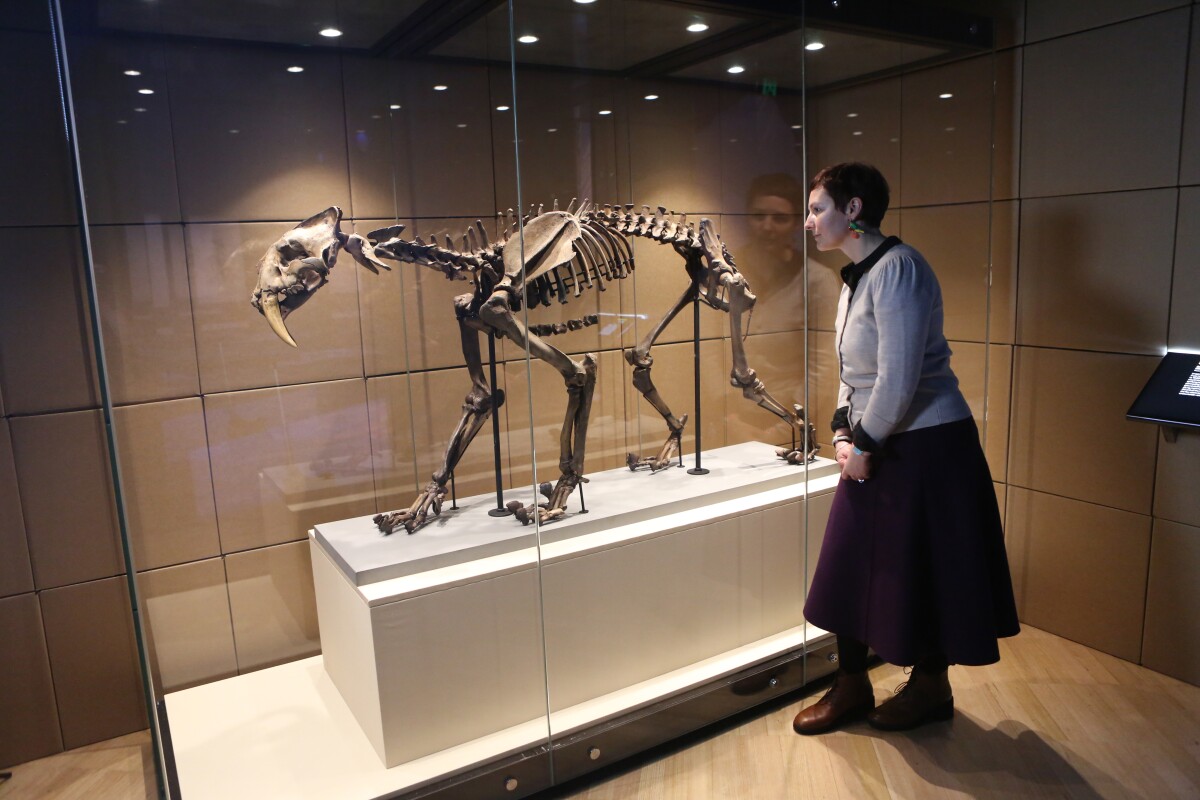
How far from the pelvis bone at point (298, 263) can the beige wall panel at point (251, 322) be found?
7 cm

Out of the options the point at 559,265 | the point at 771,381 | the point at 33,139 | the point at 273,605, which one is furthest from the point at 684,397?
the point at 33,139

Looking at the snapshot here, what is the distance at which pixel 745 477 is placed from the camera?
10.2 ft

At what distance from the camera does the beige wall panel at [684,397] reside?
2939 millimetres

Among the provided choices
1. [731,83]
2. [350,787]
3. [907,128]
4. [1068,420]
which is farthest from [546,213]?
[1068,420]

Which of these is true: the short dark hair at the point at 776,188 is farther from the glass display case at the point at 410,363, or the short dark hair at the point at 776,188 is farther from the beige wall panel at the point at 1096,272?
the beige wall panel at the point at 1096,272

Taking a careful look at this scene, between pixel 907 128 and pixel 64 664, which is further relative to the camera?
pixel 907 128

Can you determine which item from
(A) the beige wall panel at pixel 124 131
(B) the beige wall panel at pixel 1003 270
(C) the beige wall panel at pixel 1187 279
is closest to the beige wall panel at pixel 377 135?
(A) the beige wall panel at pixel 124 131

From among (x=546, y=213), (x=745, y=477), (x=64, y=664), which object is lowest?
(x=64, y=664)

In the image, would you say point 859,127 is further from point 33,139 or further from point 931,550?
point 33,139

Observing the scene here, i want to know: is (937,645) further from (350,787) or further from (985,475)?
(350,787)

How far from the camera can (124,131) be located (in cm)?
212

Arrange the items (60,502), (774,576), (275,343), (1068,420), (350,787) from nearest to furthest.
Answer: (350,787) < (275,343) < (60,502) < (774,576) < (1068,420)

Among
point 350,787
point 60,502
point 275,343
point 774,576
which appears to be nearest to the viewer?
point 350,787

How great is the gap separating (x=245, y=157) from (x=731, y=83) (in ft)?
5.02
